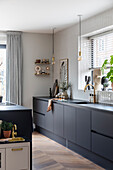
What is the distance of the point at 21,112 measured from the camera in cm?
424

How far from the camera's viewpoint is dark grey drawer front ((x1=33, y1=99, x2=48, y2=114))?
21.9 feet

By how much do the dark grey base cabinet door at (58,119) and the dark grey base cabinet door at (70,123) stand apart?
21 centimetres

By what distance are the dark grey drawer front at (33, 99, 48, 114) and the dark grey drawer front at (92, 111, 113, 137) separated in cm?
225

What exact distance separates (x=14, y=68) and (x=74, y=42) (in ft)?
5.72

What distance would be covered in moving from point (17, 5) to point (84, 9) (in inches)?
46.2

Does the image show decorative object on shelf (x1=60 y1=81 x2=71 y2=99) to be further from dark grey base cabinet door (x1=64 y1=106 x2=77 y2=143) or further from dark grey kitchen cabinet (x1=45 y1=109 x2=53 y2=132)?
dark grey base cabinet door (x1=64 y1=106 x2=77 y2=143)

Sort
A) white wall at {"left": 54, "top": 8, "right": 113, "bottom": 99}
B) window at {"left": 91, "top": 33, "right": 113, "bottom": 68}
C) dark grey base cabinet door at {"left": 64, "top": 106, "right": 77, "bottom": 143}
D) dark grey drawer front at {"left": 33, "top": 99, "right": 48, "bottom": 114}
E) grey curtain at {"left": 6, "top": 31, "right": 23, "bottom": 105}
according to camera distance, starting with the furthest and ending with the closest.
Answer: grey curtain at {"left": 6, "top": 31, "right": 23, "bottom": 105} < dark grey drawer front at {"left": 33, "top": 99, "right": 48, "bottom": 114} < window at {"left": 91, "top": 33, "right": 113, "bottom": 68} < white wall at {"left": 54, "top": 8, "right": 113, "bottom": 99} < dark grey base cabinet door at {"left": 64, "top": 106, "right": 77, "bottom": 143}

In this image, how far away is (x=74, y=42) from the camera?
6.56m

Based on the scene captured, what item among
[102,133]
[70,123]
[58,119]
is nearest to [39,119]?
[58,119]

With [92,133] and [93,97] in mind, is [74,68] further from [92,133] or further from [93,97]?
[92,133]

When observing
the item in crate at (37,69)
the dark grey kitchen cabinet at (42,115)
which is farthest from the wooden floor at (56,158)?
the item in crate at (37,69)

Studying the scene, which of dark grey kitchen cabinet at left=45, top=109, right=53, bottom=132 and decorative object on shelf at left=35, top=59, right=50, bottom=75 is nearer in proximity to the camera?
dark grey kitchen cabinet at left=45, top=109, right=53, bottom=132

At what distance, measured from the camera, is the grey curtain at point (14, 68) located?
729 centimetres

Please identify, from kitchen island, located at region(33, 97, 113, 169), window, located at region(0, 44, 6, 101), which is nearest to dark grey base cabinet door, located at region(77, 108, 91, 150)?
kitchen island, located at region(33, 97, 113, 169)
